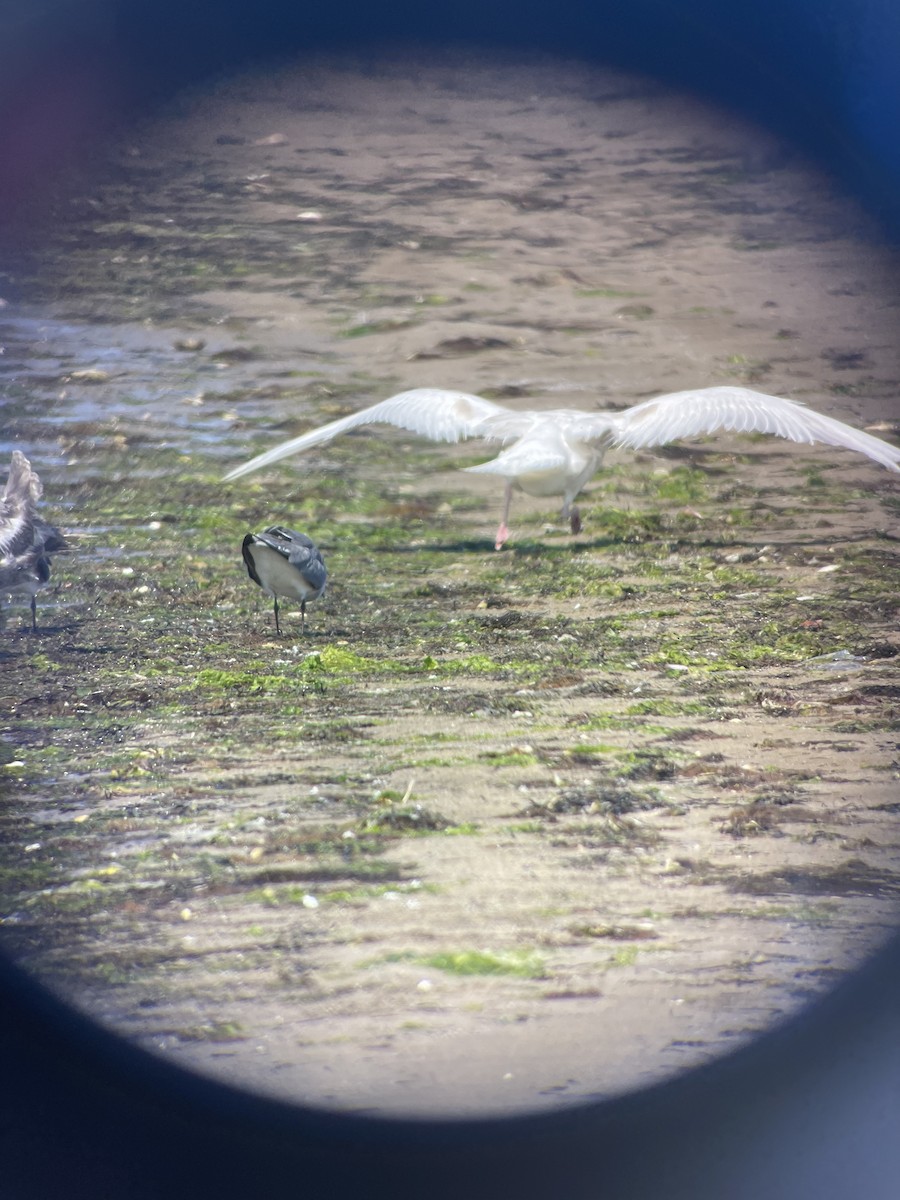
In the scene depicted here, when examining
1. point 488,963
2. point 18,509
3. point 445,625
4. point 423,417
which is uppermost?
point 423,417

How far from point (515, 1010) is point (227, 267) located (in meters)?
1.31

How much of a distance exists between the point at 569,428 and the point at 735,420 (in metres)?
0.27

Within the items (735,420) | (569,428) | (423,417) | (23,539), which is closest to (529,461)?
(569,428)

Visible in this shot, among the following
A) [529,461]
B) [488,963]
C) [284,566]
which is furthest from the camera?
[529,461]

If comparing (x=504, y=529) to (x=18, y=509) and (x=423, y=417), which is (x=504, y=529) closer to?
(x=423, y=417)

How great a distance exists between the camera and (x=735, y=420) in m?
1.62

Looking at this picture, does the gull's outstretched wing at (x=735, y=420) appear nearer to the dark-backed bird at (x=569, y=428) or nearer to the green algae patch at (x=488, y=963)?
the dark-backed bird at (x=569, y=428)

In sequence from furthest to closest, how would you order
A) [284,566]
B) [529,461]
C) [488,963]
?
[529,461]
[284,566]
[488,963]

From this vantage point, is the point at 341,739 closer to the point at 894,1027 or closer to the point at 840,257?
the point at 894,1027

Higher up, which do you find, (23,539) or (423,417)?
(423,417)

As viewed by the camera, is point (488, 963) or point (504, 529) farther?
point (504, 529)

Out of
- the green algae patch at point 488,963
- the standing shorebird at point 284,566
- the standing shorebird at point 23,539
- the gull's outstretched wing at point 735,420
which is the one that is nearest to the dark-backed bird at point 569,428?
the gull's outstretched wing at point 735,420

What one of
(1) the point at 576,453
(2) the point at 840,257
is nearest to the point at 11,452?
(1) the point at 576,453

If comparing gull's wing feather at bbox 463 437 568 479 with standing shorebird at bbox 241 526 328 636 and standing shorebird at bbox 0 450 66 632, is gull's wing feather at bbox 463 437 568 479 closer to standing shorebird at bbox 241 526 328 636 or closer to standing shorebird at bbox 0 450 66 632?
standing shorebird at bbox 241 526 328 636
